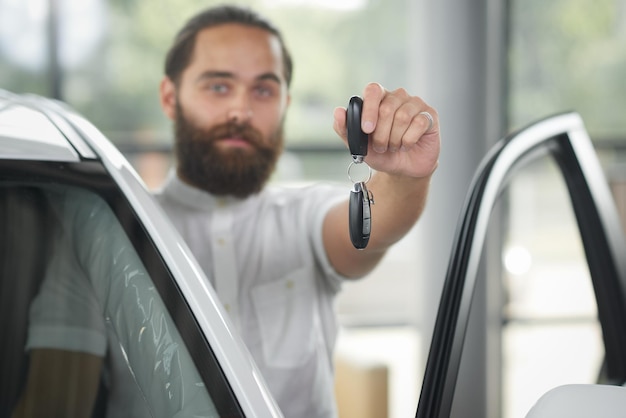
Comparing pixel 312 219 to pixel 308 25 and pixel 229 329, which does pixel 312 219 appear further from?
pixel 308 25

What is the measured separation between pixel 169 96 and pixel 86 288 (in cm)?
94

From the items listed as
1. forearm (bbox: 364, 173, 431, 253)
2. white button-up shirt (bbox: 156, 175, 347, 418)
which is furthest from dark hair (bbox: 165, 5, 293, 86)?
forearm (bbox: 364, 173, 431, 253)

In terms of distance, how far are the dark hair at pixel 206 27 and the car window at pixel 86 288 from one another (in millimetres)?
883

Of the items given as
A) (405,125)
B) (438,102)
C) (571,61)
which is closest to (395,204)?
(405,125)

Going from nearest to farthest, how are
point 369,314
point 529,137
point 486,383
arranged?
1. point 529,137
2. point 486,383
3. point 369,314

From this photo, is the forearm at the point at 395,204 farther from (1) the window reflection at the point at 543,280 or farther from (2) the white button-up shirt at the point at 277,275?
(1) the window reflection at the point at 543,280

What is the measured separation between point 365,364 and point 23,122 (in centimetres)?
179

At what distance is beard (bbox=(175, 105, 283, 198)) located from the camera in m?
1.73

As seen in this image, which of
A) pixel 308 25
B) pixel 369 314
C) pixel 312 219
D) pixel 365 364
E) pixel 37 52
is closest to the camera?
pixel 312 219

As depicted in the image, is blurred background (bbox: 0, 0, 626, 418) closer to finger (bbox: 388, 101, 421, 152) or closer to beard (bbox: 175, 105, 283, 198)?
beard (bbox: 175, 105, 283, 198)

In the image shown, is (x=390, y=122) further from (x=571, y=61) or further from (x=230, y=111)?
(x=571, y=61)

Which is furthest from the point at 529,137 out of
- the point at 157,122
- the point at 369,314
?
the point at 369,314

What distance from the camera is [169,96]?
1.91 meters

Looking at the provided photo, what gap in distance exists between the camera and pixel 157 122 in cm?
448
